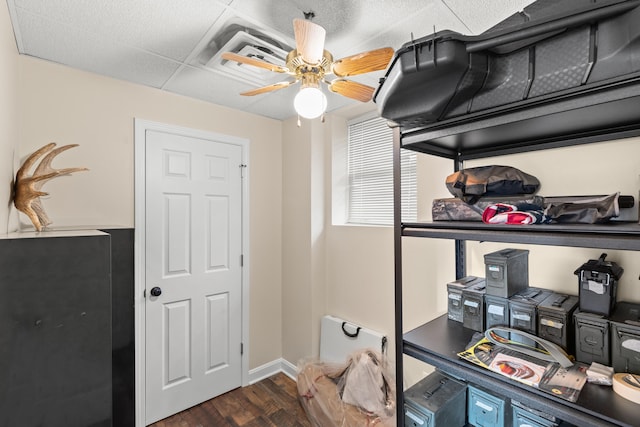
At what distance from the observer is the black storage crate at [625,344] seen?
0.86m

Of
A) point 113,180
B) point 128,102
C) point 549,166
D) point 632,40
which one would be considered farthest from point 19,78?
point 549,166

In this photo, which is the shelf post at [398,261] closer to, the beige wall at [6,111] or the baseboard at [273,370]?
the beige wall at [6,111]

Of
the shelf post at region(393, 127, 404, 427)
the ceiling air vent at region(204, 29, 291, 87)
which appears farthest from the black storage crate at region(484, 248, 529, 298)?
the ceiling air vent at region(204, 29, 291, 87)

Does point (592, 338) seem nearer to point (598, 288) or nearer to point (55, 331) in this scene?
point (598, 288)

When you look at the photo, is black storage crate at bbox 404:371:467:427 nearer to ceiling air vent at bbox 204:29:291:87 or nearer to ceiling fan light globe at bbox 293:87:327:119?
ceiling fan light globe at bbox 293:87:327:119

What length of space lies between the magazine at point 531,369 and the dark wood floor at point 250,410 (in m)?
1.70

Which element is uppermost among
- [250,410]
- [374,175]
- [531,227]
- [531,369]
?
[374,175]

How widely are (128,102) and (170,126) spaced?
30cm

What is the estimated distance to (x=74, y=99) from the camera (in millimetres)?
1895

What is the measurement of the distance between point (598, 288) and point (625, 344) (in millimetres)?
181

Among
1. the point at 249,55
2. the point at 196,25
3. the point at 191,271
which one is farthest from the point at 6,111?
the point at 191,271

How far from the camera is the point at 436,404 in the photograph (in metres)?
1.12

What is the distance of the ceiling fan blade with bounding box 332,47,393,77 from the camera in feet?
4.13

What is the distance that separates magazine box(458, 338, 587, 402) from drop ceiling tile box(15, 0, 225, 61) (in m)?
1.75
